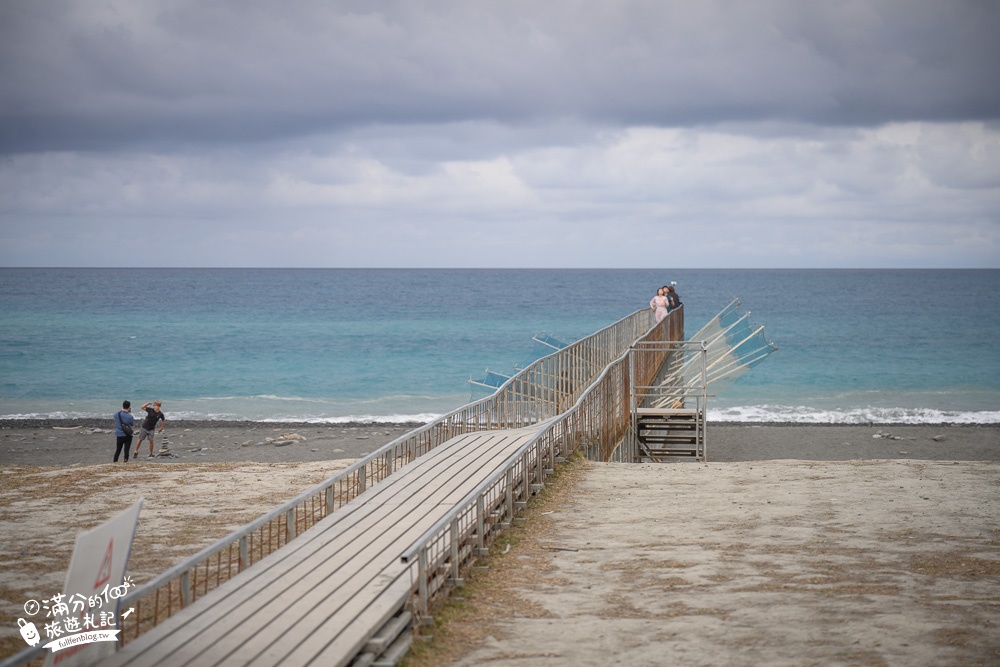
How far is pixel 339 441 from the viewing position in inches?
1148

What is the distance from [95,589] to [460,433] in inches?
397

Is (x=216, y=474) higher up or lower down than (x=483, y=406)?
lower down

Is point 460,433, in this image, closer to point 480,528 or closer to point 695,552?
point 480,528

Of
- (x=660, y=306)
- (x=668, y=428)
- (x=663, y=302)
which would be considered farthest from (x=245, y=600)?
(x=663, y=302)

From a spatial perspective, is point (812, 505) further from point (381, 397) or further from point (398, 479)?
point (381, 397)

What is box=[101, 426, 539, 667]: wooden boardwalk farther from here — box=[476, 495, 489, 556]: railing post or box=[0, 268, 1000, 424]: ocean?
box=[0, 268, 1000, 424]: ocean

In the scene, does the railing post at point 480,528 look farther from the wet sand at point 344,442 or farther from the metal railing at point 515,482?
the wet sand at point 344,442

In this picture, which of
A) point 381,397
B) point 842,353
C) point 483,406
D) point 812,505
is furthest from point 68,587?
point 842,353

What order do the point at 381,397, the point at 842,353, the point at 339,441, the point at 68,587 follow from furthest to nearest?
the point at 842,353
the point at 381,397
the point at 339,441
the point at 68,587

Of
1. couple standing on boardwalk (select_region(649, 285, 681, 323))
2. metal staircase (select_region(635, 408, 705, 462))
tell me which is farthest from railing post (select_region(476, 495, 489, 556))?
couple standing on boardwalk (select_region(649, 285, 681, 323))

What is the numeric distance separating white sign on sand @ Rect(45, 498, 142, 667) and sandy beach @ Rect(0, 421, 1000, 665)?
2445 mm

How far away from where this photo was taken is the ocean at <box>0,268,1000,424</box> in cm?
4041

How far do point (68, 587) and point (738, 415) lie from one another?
110 ft

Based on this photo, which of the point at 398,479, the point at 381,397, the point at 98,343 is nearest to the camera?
the point at 398,479
